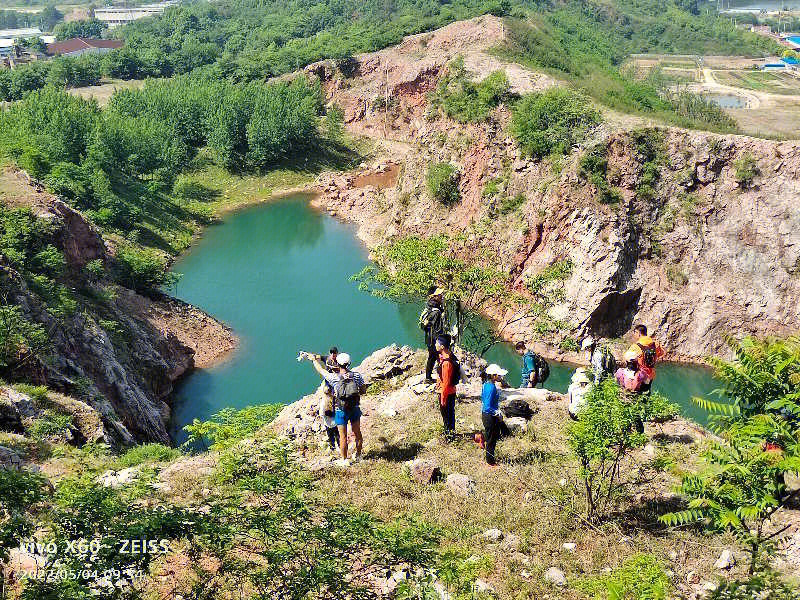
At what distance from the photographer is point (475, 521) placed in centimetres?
1023

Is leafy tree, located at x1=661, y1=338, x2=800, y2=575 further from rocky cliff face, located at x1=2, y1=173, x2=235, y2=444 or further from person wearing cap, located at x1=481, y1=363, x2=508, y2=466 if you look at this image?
rocky cliff face, located at x1=2, y1=173, x2=235, y2=444

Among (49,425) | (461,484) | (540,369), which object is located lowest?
(540,369)

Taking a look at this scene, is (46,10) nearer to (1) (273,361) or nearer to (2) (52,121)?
(2) (52,121)

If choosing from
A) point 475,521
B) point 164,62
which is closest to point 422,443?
point 475,521

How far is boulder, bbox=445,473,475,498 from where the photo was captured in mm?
10922

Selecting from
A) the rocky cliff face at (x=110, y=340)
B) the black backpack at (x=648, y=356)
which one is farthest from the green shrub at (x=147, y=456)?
the black backpack at (x=648, y=356)

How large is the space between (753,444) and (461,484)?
480cm

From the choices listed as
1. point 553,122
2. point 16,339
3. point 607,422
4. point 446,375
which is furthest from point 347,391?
point 553,122

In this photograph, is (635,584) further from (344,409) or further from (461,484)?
(344,409)

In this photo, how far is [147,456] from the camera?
13602 millimetres

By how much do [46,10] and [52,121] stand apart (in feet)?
417

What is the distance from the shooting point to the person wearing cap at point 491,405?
11.4 metres

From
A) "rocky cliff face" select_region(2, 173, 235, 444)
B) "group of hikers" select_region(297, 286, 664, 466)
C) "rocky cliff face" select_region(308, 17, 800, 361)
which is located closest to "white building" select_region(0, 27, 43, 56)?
"rocky cliff face" select_region(2, 173, 235, 444)

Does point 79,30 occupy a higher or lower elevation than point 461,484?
higher
